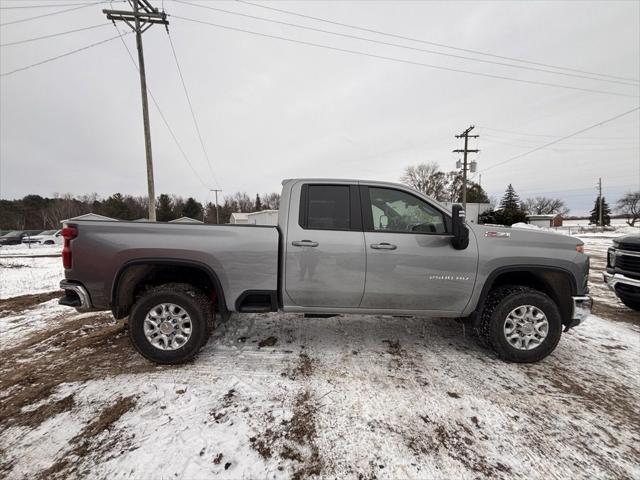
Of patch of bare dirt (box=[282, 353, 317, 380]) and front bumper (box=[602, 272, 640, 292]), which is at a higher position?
front bumper (box=[602, 272, 640, 292])

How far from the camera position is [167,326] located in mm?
2885

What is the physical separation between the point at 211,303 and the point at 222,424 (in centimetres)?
130

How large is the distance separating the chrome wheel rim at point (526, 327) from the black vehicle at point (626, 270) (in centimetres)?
286

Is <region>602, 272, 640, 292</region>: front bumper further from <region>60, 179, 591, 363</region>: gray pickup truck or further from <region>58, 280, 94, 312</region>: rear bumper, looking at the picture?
<region>58, 280, 94, 312</region>: rear bumper

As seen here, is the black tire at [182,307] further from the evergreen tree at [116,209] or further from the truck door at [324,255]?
the evergreen tree at [116,209]

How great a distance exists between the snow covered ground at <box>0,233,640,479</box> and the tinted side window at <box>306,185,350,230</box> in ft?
5.16

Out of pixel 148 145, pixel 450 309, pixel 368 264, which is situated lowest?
pixel 450 309

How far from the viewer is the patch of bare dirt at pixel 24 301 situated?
15.8ft

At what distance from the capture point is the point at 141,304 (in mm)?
2828

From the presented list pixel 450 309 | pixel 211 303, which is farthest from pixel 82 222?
pixel 450 309

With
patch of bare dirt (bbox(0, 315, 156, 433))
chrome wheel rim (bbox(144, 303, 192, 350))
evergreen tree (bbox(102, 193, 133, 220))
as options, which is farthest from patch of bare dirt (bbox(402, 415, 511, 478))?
evergreen tree (bbox(102, 193, 133, 220))

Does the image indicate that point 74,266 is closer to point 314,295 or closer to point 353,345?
point 314,295

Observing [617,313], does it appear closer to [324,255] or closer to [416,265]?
[416,265]

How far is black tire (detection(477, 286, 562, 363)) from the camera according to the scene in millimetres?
2969
